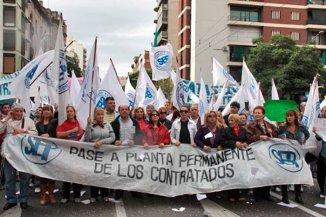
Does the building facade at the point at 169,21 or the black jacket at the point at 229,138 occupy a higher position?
the building facade at the point at 169,21

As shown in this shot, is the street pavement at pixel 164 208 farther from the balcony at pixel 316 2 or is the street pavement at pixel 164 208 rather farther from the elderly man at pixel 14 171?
the balcony at pixel 316 2

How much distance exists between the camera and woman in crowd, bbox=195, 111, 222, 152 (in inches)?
307

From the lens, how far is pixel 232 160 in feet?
25.2

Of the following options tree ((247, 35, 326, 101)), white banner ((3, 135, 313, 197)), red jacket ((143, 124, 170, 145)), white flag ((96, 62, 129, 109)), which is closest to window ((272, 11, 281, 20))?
tree ((247, 35, 326, 101))

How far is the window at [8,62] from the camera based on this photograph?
51.9 meters

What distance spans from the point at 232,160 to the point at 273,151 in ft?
2.40

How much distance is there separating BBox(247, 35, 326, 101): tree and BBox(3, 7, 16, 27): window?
90.7 feet

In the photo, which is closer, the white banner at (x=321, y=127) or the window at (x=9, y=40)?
the white banner at (x=321, y=127)

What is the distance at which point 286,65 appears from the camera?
4206cm

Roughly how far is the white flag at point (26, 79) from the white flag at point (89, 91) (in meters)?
3.16

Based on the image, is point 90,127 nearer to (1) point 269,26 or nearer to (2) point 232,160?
(2) point 232,160

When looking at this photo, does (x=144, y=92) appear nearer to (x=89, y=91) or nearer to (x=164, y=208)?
(x=89, y=91)

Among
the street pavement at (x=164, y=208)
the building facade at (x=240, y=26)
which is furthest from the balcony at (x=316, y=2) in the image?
the street pavement at (x=164, y=208)

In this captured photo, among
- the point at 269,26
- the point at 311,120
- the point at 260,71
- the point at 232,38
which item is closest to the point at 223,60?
the point at 232,38
